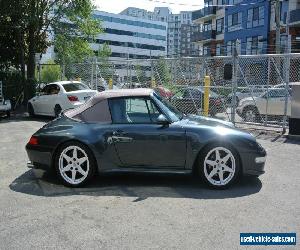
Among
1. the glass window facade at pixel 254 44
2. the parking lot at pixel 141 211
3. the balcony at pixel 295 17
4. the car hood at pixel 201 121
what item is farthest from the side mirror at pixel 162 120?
the glass window facade at pixel 254 44

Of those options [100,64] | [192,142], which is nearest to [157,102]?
[192,142]

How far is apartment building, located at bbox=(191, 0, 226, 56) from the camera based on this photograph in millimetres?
61000

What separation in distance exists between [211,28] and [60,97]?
53.3 m

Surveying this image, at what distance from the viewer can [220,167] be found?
244 inches

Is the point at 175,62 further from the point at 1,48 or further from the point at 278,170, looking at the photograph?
the point at 1,48

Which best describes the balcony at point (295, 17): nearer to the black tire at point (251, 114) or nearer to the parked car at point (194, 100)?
the parked car at point (194, 100)

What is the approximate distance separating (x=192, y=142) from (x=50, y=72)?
A: 61.1m

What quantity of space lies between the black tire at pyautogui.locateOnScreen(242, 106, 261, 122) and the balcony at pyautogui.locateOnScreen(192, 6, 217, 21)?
53.2 m

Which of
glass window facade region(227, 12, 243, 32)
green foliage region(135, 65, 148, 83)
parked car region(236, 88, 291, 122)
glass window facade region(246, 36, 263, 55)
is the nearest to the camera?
parked car region(236, 88, 291, 122)

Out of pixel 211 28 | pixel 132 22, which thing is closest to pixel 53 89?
pixel 211 28

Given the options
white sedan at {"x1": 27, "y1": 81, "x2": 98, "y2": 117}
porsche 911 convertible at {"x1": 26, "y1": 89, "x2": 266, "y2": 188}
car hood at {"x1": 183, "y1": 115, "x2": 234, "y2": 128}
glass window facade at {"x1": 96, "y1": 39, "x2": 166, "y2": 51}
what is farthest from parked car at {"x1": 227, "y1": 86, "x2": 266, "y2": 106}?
glass window facade at {"x1": 96, "y1": 39, "x2": 166, "y2": 51}

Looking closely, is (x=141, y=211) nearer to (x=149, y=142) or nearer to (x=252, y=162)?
(x=149, y=142)

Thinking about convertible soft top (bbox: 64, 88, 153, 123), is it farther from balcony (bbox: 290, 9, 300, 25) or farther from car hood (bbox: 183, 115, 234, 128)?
balcony (bbox: 290, 9, 300, 25)

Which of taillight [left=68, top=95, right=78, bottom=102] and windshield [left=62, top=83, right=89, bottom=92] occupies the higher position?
windshield [left=62, top=83, right=89, bottom=92]
